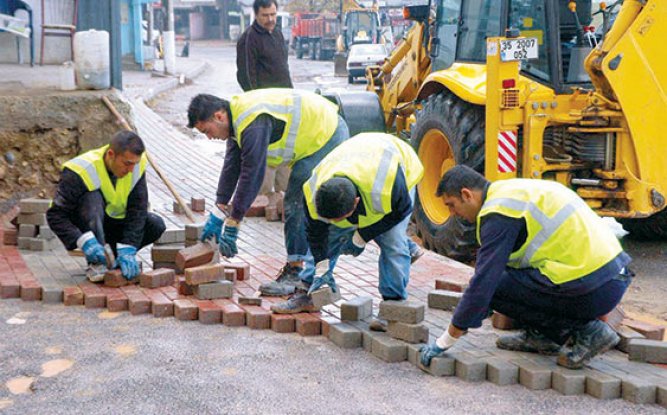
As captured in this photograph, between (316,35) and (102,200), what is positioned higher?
(316,35)

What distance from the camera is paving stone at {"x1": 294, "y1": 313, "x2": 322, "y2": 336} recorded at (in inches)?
220

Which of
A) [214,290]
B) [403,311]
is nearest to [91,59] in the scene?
[214,290]

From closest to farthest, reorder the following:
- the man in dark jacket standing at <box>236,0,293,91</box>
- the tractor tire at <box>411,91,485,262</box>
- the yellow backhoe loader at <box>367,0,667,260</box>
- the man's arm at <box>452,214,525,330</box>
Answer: the man's arm at <box>452,214,525,330</box>
the yellow backhoe loader at <box>367,0,667,260</box>
the tractor tire at <box>411,91,485,262</box>
the man in dark jacket standing at <box>236,0,293,91</box>

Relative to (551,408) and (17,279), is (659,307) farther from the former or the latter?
(17,279)

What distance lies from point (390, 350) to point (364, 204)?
31.9 inches

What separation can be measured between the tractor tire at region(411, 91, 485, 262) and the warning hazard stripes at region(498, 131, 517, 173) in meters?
0.29

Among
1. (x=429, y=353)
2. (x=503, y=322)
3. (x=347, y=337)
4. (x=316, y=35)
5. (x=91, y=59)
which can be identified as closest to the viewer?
(x=429, y=353)

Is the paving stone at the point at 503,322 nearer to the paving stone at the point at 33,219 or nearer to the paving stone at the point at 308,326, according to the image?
the paving stone at the point at 308,326

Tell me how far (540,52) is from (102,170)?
146 inches

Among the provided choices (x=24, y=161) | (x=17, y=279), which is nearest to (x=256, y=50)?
(x=24, y=161)

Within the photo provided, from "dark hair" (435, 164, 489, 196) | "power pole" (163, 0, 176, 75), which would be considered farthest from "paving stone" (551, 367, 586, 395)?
"power pole" (163, 0, 176, 75)

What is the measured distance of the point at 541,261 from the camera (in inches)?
186

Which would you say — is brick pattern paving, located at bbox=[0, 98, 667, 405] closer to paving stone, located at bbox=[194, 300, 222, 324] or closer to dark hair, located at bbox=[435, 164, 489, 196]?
paving stone, located at bbox=[194, 300, 222, 324]

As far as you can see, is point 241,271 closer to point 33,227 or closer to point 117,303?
point 117,303
